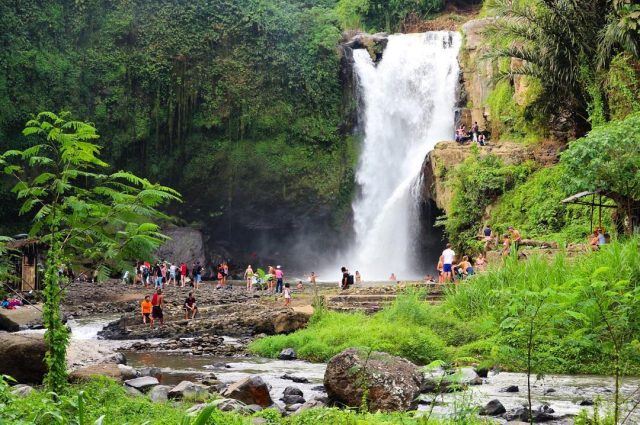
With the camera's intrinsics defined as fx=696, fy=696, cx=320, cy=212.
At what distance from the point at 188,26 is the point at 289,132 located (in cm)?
784

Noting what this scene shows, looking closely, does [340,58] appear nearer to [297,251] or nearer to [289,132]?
[289,132]

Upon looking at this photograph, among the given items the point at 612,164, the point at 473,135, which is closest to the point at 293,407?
the point at 612,164

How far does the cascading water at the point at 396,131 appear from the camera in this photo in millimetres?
32906

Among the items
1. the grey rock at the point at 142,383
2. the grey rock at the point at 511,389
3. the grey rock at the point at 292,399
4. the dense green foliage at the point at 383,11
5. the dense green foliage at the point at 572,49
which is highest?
the dense green foliage at the point at 383,11

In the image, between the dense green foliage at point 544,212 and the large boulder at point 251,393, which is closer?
the large boulder at point 251,393

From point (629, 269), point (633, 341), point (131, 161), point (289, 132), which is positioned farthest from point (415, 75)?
point (633, 341)

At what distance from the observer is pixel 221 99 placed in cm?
3700

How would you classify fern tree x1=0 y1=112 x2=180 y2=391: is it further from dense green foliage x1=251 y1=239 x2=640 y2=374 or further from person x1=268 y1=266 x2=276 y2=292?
person x1=268 y1=266 x2=276 y2=292

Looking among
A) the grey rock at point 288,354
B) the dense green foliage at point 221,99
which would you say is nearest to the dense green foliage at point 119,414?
the grey rock at point 288,354

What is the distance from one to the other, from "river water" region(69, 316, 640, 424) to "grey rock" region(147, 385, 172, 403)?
5.04 ft

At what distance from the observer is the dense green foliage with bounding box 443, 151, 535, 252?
24203 millimetres

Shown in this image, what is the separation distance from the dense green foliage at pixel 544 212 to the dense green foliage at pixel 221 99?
47.7 feet

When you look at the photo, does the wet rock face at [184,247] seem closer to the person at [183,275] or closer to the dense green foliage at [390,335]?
the person at [183,275]

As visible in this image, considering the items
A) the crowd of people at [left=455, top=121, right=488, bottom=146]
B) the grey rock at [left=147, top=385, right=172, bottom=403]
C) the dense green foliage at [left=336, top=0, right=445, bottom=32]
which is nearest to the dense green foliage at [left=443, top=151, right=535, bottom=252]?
the crowd of people at [left=455, top=121, right=488, bottom=146]
